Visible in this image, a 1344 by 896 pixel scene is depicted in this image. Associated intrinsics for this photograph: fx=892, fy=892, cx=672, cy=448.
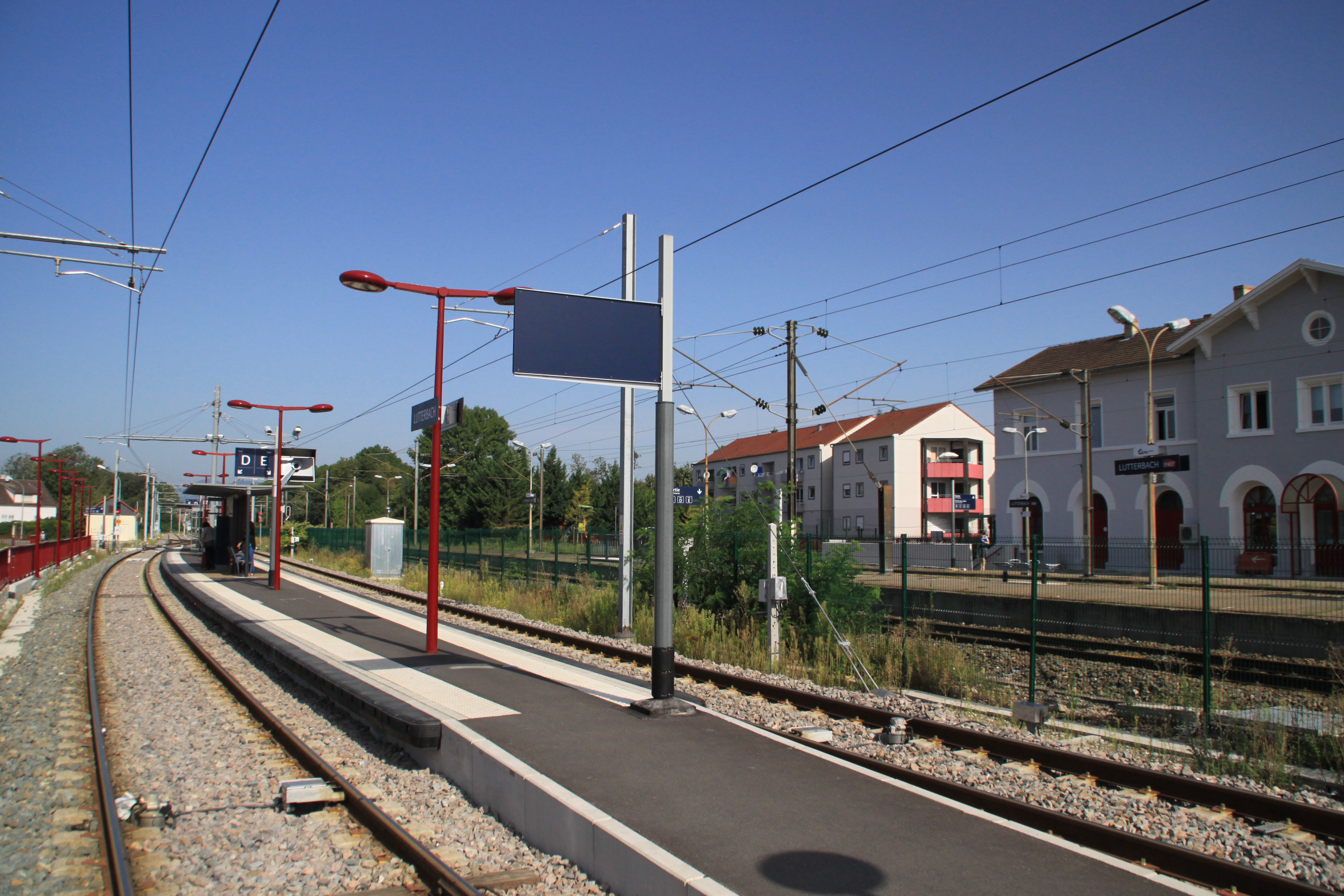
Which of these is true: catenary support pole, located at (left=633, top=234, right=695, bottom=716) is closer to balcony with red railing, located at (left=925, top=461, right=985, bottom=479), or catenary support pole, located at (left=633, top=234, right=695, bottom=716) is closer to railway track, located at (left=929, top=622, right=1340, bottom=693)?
railway track, located at (left=929, top=622, right=1340, bottom=693)

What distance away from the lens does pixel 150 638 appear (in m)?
17.8

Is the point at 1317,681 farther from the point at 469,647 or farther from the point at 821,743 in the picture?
the point at 469,647

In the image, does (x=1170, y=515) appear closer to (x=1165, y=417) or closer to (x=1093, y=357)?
(x=1165, y=417)

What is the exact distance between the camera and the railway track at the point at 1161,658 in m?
12.6

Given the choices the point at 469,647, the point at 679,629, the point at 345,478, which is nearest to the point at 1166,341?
the point at 679,629

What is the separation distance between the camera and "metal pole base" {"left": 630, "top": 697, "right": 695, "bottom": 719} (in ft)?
28.9

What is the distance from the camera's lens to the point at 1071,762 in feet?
23.6

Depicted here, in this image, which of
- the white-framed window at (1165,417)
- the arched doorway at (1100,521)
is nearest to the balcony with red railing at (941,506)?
the arched doorway at (1100,521)

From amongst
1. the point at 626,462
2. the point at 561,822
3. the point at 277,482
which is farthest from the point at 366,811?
the point at 277,482

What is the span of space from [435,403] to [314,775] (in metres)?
6.58

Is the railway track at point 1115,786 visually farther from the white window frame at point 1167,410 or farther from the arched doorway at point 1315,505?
the white window frame at point 1167,410

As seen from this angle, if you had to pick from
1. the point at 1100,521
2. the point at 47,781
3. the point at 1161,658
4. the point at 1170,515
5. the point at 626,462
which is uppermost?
the point at 626,462

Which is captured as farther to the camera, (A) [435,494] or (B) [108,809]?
(A) [435,494]

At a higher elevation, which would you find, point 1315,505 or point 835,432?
point 835,432
